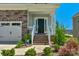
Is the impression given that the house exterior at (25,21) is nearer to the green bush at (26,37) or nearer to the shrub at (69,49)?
the green bush at (26,37)

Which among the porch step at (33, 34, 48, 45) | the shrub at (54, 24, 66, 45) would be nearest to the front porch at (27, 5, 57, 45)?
the porch step at (33, 34, 48, 45)

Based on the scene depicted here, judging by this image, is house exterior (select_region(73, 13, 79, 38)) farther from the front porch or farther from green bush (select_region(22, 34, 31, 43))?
green bush (select_region(22, 34, 31, 43))

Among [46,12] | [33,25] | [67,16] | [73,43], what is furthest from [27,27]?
[73,43]

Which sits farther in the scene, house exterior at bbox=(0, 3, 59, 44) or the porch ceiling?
house exterior at bbox=(0, 3, 59, 44)

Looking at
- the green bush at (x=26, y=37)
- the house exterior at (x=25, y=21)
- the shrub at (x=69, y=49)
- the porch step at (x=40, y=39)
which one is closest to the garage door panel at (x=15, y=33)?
the house exterior at (x=25, y=21)

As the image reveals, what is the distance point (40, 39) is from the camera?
29766 millimetres

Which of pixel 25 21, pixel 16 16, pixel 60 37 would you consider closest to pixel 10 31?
pixel 16 16

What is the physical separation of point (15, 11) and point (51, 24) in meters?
4.61

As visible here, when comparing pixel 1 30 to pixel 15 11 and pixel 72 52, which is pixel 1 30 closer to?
pixel 15 11

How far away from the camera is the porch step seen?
2874 cm

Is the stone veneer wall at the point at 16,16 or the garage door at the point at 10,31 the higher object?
the stone veneer wall at the point at 16,16

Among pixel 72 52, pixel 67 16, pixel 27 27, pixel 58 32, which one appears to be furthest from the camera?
pixel 67 16

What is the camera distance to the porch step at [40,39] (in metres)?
28.7

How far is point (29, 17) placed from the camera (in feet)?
108
